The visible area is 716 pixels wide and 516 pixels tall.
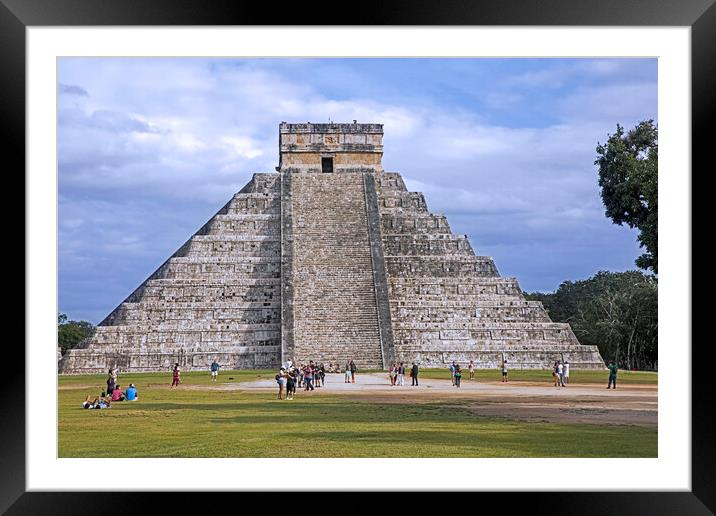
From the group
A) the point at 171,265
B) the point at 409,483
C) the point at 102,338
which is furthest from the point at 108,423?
the point at 171,265

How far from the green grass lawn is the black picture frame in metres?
2.29

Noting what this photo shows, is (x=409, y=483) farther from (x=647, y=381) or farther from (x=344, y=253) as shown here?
(x=344, y=253)

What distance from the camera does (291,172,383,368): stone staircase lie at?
25.4m

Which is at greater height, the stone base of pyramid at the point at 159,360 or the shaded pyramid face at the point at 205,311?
the shaded pyramid face at the point at 205,311

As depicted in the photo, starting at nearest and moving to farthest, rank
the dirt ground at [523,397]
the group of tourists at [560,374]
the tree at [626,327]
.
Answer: the dirt ground at [523,397], the group of tourists at [560,374], the tree at [626,327]

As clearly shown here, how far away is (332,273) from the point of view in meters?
28.0

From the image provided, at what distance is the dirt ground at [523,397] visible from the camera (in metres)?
14.0

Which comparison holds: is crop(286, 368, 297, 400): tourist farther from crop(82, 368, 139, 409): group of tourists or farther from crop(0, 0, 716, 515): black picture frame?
crop(0, 0, 716, 515): black picture frame

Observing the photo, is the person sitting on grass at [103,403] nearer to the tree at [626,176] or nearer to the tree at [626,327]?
the tree at [626,176]

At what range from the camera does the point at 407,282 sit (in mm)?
28453

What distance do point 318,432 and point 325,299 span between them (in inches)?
589

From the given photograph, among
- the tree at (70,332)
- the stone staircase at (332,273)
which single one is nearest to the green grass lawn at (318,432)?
the stone staircase at (332,273)

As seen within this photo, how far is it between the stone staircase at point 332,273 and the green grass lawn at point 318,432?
8691 millimetres
